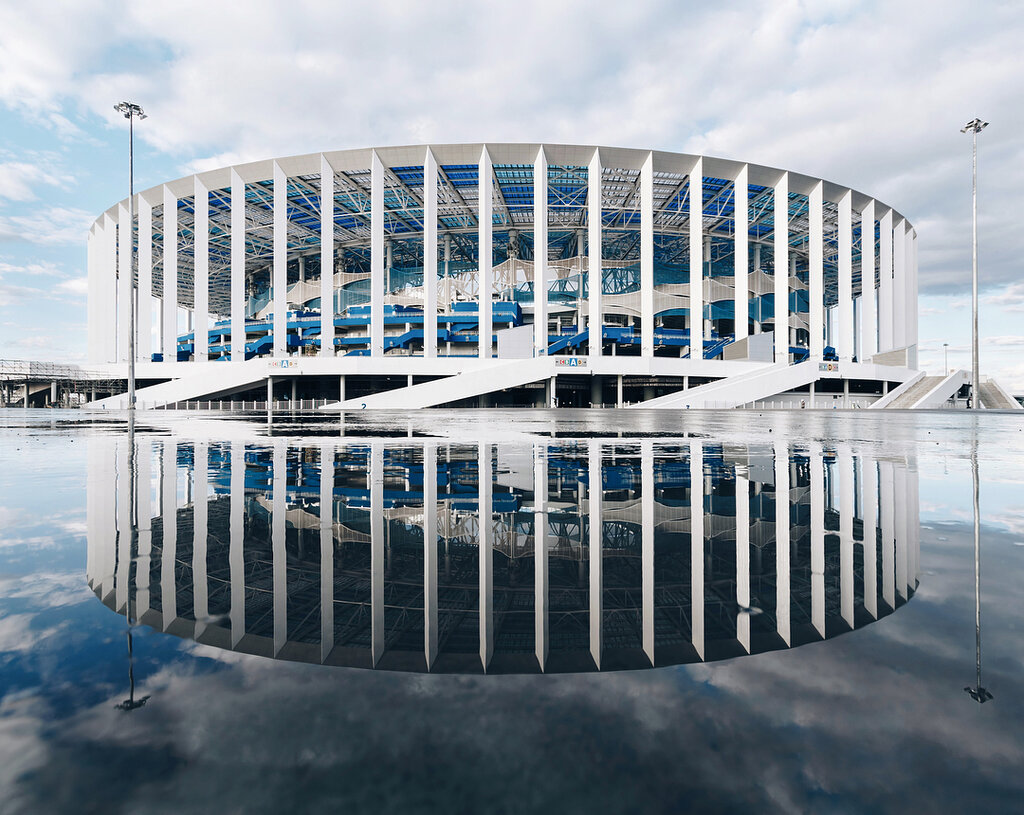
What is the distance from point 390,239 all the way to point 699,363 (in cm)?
3232

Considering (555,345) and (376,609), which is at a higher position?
(555,345)

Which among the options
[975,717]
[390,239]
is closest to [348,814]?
[975,717]

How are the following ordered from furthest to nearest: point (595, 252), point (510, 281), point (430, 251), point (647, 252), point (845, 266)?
point (510, 281)
point (845, 266)
point (647, 252)
point (430, 251)
point (595, 252)

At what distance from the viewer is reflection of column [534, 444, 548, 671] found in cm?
213

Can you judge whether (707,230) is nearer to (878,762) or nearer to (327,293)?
(327,293)

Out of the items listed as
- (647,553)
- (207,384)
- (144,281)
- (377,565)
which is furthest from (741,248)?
(144,281)

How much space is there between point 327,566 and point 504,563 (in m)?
1.00

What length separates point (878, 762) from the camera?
1333 mm

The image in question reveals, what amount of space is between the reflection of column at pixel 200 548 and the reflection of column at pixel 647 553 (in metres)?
1.78

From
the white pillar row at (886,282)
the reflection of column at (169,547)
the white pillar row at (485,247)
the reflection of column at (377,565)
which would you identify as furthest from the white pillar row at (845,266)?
the reflection of column at (169,547)

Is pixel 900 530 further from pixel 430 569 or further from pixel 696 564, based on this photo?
pixel 430 569

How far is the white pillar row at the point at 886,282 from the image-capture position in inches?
2119

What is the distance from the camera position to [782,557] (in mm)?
3262

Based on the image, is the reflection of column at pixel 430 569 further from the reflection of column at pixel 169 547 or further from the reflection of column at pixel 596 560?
the reflection of column at pixel 169 547
